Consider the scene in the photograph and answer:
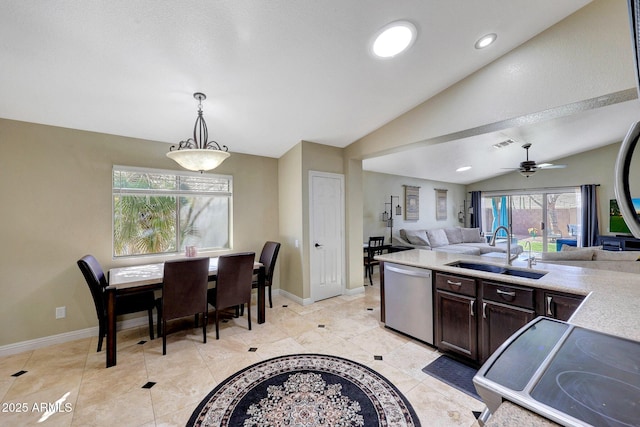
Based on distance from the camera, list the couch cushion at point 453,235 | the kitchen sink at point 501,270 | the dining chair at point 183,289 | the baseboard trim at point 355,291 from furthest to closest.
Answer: the couch cushion at point 453,235
the baseboard trim at point 355,291
the dining chair at point 183,289
the kitchen sink at point 501,270

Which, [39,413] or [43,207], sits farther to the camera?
[43,207]

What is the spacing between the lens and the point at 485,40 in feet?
8.04

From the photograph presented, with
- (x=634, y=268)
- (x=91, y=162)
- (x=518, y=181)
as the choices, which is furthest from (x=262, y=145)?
(x=518, y=181)

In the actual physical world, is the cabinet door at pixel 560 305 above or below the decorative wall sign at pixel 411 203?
below

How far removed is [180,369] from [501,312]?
287 cm

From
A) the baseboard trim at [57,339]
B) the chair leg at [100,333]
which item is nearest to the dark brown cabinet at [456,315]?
the chair leg at [100,333]

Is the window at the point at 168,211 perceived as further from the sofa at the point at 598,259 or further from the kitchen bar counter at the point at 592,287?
the sofa at the point at 598,259

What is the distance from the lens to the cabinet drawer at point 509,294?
2.07 metres

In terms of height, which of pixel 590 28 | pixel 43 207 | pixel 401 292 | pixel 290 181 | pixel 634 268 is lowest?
pixel 401 292

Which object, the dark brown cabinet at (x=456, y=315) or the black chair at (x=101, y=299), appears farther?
the black chair at (x=101, y=299)

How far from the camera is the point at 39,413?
1.93 meters

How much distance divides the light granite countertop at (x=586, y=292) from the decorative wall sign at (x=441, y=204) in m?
5.69

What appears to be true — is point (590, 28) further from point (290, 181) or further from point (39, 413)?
point (39, 413)

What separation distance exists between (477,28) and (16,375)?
16.8ft
